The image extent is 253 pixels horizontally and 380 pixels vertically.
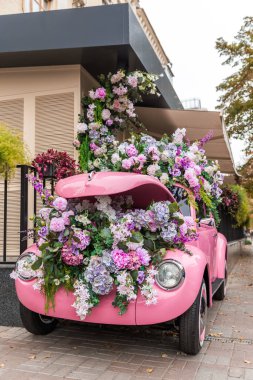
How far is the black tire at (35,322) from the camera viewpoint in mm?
4438

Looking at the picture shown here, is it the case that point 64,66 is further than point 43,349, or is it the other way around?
point 64,66

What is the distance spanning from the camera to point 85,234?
12.8ft

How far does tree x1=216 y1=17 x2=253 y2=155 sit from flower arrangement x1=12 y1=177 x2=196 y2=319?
43.5 ft

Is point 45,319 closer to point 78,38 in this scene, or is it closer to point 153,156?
point 153,156

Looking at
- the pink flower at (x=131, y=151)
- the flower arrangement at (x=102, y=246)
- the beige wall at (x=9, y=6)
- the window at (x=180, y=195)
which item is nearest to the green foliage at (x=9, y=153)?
the flower arrangement at (x=102, y=246)

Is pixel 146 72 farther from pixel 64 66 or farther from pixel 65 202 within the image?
pixel 65 202

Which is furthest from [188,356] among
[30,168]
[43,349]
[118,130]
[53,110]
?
[53,110]

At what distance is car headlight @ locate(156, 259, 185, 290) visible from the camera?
3746 mm

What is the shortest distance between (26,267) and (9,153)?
1.52 m

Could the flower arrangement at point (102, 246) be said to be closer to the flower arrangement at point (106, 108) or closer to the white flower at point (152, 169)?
the white flower at point (152, 169)

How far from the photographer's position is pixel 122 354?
4.14 meters

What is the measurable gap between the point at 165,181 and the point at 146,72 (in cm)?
349

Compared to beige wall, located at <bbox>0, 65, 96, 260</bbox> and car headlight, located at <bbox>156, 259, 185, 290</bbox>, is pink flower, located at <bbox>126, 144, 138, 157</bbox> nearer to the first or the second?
car headlight, located at <bbox>156, 259, 185, 290</bbox>

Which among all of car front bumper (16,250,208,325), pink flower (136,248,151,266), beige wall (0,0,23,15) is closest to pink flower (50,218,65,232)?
car front bumper (16,250,208,325)
